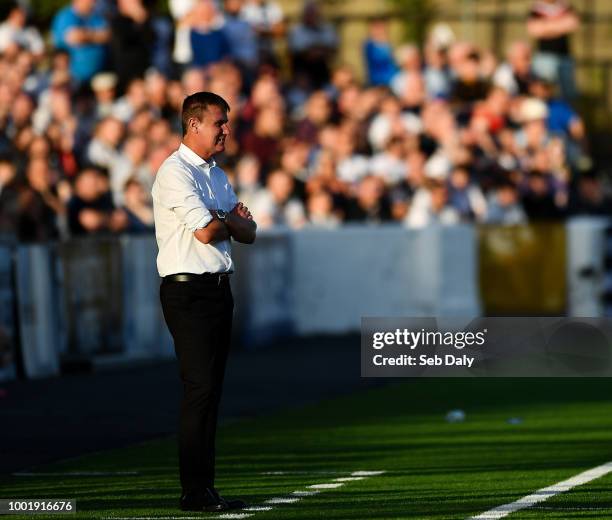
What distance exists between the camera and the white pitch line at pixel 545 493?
8.73m

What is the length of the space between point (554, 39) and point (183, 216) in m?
20.0

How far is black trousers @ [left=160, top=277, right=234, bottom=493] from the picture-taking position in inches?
344

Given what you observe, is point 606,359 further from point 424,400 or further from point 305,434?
point 305,434

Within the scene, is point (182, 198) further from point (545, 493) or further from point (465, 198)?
point (465, 198)

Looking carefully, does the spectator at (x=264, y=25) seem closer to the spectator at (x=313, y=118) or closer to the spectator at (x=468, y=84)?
the spectator at (x=313, y=118)

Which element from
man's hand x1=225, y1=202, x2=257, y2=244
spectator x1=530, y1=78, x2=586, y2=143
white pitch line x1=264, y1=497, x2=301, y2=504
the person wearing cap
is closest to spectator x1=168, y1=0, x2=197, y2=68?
the person wearing cap

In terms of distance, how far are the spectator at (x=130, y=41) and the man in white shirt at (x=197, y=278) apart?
14.2 metres

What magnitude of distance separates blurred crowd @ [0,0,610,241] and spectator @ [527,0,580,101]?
0.10 ft

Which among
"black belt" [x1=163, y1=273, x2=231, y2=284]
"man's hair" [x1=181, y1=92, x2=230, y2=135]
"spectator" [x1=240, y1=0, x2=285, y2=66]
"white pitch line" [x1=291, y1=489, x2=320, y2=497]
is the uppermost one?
"spectator" [x1=240, y1=0, x2=285, y2=66]

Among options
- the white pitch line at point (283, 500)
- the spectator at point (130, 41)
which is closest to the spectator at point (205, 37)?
the spectator at point (130, 41)

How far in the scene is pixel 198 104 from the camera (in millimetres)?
8797

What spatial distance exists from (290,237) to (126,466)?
11.6m

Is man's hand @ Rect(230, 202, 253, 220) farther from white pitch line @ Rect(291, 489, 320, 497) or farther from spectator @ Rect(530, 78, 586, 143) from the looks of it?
spectator @ Rect(530, 78, 586, 143)

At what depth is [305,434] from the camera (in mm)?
12773
